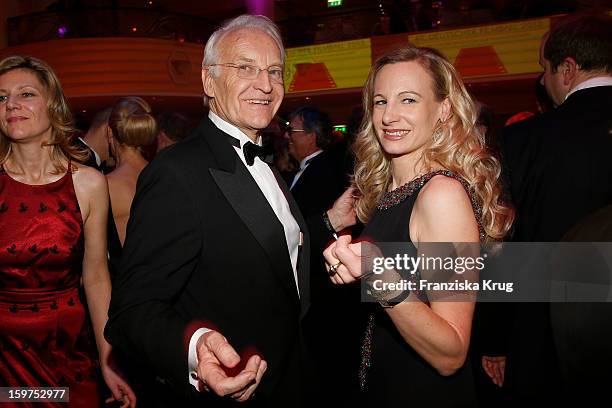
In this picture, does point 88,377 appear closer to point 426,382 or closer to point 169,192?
point 169,192

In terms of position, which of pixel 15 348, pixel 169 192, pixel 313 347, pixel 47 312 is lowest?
pixel 313 347

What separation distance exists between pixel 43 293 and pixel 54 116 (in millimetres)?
781

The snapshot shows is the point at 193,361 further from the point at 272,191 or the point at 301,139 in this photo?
the point at 301,139

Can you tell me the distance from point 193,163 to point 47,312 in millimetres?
1146

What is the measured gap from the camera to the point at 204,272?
60.8 inches

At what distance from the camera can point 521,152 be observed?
2430mm

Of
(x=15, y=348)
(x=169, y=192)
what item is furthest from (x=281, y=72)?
(x=15, y=348)

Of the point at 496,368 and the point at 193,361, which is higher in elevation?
the point at 193,361

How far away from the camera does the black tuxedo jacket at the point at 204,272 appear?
1348mm

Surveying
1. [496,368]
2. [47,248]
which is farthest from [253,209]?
[496,368]

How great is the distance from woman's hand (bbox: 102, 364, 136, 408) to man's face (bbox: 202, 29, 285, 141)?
1204 mm

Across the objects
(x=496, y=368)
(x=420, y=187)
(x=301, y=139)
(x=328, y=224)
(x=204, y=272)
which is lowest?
(x=496, y=368)

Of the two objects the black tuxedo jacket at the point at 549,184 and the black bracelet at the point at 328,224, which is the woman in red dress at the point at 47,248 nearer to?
the black bracelet at the point at 328,224

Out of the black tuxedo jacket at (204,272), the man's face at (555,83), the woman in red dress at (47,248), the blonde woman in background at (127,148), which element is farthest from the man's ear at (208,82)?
the man's face at (555,83)
